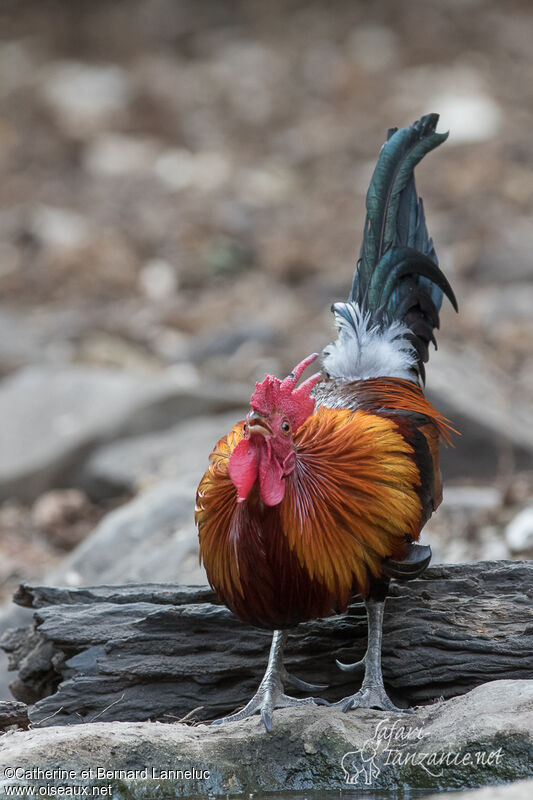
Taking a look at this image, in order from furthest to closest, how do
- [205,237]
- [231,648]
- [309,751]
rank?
[205,237]
[231,648]
[309,751]

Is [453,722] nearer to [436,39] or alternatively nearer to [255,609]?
[255,609]

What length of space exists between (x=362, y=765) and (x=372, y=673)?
1.87 feet

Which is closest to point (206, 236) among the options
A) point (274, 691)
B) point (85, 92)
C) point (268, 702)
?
point (85, 92)

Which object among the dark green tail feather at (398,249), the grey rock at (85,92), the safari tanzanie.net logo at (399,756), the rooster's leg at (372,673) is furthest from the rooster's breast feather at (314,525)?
the grey rock at (85,92)

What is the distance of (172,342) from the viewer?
497 inches

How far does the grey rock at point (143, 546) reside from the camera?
19.9ft

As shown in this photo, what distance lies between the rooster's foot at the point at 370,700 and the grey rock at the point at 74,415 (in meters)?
5.28

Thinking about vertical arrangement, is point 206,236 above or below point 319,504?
above

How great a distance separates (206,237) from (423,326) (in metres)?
10.7

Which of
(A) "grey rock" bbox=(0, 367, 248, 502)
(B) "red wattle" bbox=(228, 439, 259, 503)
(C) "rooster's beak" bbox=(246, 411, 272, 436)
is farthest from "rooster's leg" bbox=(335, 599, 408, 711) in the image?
(A) "grey rock" bbox=(0, 367, 248, 502)

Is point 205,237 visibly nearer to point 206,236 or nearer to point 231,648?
point 206,236

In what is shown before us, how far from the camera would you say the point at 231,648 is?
14.9 feet

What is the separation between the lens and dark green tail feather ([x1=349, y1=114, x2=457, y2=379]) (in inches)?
199

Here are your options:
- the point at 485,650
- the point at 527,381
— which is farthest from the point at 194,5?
the point at 485,650
